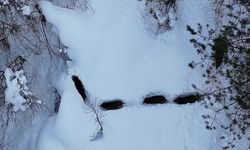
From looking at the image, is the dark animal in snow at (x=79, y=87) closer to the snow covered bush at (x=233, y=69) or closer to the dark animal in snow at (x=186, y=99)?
the dark animal in snow at (x=186, y=99)

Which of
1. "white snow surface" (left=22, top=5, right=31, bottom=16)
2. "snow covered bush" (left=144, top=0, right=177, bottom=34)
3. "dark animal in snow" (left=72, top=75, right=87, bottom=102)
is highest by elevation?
"white snow surface" (left=22, top=5, right=31, bottom=16)

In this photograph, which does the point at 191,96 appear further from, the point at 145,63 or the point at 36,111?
the point at 36,111

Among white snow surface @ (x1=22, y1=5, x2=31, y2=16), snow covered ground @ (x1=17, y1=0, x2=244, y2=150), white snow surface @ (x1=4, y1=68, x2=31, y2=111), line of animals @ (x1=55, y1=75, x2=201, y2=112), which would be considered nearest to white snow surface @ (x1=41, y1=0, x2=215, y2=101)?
snow covered ground @ (x1=17, y1=0, x2=244, y2=150)

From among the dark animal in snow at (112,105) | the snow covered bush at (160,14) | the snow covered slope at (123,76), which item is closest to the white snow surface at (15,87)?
the snow covered slope at (123,76)

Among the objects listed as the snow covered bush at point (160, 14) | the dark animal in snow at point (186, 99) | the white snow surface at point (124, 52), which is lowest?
the dark animal in snow at point (186, 99)

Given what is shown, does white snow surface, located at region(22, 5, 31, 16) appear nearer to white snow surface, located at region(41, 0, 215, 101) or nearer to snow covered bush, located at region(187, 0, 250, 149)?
white snow surface, located at region(41, 0, 215, 101)

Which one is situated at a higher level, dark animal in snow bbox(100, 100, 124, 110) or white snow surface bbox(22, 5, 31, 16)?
white snow surface bbox(22, 5, 31, 16)

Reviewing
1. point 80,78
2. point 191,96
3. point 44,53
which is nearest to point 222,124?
point 191,96

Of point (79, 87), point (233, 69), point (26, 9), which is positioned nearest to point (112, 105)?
point (79, 87)
